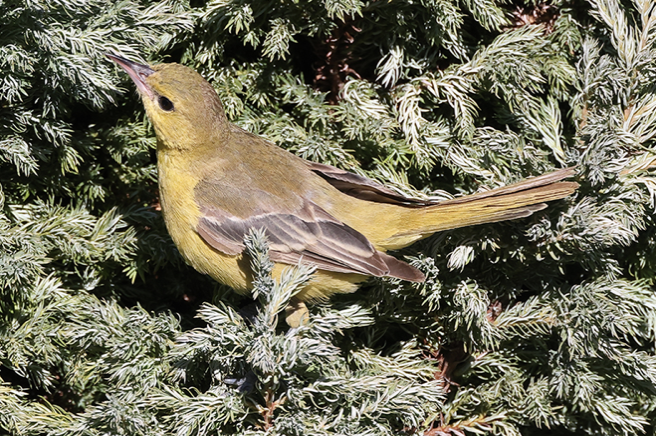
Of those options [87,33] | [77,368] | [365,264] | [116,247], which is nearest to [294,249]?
[365,264]

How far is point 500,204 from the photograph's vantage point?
9.06 feet

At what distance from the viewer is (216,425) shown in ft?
8.32

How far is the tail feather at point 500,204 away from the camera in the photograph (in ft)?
8.83

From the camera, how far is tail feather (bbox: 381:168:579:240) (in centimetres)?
269

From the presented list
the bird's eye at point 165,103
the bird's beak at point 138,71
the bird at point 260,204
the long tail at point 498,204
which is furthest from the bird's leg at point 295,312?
the bird's beak at point 138,71

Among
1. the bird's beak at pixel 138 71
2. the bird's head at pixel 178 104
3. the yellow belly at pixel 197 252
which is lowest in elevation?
the yellow belly at pixel 197 252

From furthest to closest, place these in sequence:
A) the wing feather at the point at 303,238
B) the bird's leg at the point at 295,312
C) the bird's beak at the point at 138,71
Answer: the bird's leg at the point at 295,312 → the wing feather at the point at 303,238 → the bird's beak at the point at 138,71

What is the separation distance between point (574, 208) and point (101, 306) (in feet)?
7.04

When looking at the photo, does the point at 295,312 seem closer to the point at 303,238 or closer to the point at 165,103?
the point at 303,238

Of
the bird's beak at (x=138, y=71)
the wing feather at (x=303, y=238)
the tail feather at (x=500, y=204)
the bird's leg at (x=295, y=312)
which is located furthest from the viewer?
the bird's leg at (x=295, y=312)

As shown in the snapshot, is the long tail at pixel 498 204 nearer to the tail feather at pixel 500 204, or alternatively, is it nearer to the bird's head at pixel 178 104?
the tail feather at pixel 500 204

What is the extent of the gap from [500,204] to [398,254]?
698mm

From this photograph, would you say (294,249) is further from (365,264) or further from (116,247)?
(116,247)

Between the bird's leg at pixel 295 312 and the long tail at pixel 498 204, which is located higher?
the long tail at pixel 498 204
